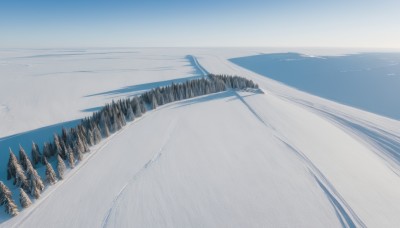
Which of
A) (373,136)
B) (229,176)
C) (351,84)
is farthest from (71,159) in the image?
(351,84)

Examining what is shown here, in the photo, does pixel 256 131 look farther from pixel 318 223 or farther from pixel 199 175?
pixel 318 223

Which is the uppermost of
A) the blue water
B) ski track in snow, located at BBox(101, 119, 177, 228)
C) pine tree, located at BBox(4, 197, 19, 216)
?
pine tree, located at BBox(4, 197, 19, 216)

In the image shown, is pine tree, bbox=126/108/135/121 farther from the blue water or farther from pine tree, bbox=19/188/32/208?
the blue water

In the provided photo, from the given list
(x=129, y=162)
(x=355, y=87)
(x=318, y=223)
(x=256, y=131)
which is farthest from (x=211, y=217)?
(x=355, y=87)

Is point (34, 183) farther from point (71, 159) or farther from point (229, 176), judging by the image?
point (229, 176)

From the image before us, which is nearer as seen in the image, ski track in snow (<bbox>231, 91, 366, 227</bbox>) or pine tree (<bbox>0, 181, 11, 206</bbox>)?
pine tree (<bbox>0, 181, 11, 206</bbox>)

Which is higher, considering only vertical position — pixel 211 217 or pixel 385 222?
pixel 211 217

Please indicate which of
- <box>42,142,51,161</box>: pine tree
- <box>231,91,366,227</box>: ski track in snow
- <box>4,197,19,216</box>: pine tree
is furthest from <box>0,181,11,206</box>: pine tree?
<box>231,91,366,227</box>: ski track in snow

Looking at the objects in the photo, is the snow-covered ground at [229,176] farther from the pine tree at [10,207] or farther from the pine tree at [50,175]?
the pine tree at [50,175]

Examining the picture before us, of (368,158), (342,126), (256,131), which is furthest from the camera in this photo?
(342,126)

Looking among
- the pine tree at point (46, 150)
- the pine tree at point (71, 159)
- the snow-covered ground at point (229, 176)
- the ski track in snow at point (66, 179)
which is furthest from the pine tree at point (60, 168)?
the pine tree at point (46, 150)

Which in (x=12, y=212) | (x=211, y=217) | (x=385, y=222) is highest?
(x=12, y=212)
